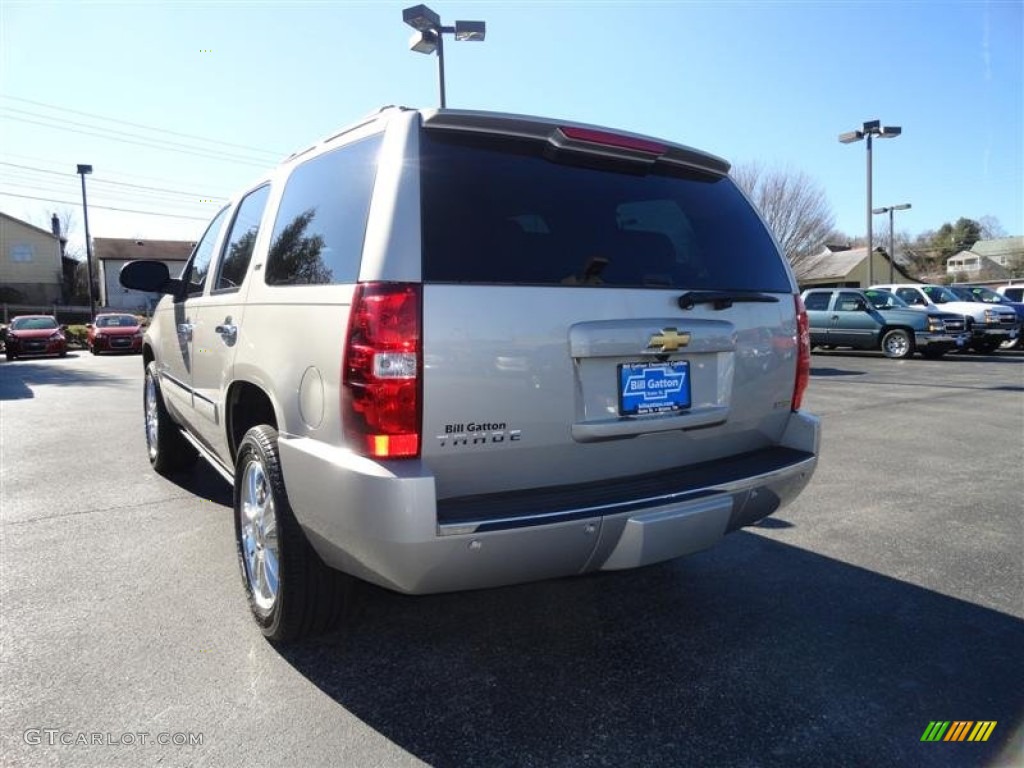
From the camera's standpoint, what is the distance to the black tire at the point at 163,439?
5.40 metres

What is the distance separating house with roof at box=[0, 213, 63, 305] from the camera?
2018 inches

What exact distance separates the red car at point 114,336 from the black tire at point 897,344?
2360 centimetres

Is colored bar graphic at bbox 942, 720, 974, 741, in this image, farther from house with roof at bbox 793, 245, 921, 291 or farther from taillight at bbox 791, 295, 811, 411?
house with roof at bbox 793, 245, 921, 291

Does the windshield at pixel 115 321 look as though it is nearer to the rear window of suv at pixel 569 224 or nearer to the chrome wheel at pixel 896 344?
the chrome wheel at pixel 896 344

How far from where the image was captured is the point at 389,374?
215 cm

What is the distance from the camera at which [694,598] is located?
3303mm

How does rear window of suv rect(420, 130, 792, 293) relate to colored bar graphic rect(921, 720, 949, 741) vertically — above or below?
above

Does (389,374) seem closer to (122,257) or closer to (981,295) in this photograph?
(981,295)

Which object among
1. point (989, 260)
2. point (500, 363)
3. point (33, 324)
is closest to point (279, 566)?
point (500, 363)

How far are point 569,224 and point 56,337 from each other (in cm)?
2657

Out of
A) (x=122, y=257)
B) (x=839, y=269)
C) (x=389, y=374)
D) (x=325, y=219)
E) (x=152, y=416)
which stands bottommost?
(x=152, y=416)

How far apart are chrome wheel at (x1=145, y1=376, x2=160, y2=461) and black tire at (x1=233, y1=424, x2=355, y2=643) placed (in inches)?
119

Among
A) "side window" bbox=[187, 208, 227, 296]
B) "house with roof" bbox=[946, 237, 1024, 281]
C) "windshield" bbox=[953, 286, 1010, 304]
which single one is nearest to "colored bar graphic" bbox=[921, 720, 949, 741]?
"side window" bbox=[187, 208, 227, 296]

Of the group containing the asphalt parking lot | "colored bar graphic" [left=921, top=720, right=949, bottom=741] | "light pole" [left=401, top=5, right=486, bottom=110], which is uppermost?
"light pole" [left=401, top=5, right=486, bottom=110]
